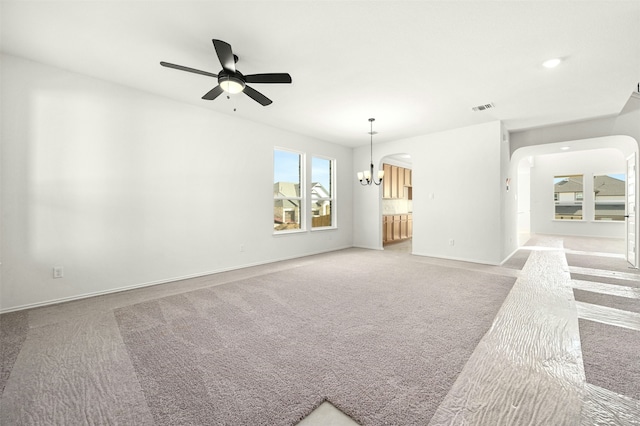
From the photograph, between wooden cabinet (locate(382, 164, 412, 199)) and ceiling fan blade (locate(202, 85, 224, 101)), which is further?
wooden cabinet (locate(382, 164, 412, 199))

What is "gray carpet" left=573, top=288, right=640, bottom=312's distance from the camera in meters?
2.90

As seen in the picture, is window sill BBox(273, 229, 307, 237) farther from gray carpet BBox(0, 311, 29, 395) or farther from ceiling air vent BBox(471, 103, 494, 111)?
ceiling air vent BBox(471, 103, 494, 111)

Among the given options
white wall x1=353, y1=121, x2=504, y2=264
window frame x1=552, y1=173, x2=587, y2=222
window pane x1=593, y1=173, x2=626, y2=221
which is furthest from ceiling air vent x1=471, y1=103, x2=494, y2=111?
window pane x1=593, y1=173, x2=626, y2=221

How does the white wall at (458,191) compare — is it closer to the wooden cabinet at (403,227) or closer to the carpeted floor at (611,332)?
the carpeted floor at (611,332)

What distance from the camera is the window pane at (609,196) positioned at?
8.42 meters

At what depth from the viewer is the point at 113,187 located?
3.51 metres

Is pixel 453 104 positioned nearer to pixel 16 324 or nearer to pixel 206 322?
pixel 206 322

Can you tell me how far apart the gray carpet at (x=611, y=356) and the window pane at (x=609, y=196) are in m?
9.06

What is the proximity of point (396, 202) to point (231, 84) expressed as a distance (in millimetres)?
6742

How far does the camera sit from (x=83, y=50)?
9.16 feet

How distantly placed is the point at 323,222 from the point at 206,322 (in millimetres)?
4425

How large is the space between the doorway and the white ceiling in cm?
382

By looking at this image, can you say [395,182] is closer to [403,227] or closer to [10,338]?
[403,227]

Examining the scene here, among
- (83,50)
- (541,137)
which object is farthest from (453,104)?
(83,50)
